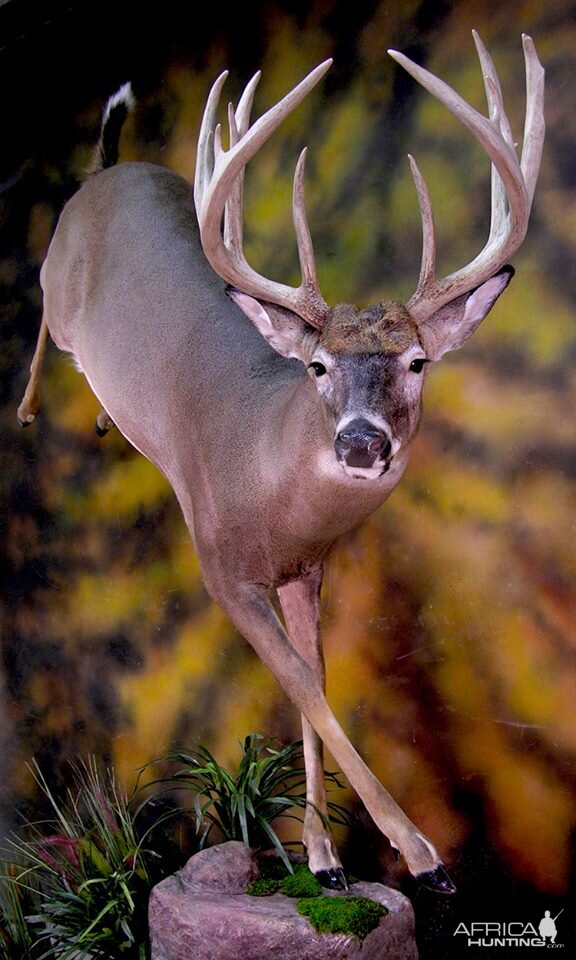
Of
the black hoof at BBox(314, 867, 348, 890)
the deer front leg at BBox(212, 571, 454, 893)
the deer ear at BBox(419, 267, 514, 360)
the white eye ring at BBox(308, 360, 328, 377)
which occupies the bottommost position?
the black hoof at BBox(314, 867, 348, 890)

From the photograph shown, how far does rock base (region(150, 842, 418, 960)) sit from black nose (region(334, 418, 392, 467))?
Result: 3.89 feet

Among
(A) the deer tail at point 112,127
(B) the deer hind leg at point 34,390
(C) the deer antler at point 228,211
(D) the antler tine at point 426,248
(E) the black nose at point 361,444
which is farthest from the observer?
(B) the deer hind leg at point 34,390

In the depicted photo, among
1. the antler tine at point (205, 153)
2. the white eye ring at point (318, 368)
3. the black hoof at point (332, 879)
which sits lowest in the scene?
the black hoof at point (332, 879)

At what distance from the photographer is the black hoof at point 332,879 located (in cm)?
284

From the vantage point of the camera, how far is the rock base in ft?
8.52

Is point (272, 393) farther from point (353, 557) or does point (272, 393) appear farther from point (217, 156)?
point (353, 557)

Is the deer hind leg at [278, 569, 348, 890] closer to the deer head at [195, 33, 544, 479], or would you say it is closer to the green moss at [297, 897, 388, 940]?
the green moss at [297, 897, 388, 940]

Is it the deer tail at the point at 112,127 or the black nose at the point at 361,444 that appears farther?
the deer tail at the point at 112,127

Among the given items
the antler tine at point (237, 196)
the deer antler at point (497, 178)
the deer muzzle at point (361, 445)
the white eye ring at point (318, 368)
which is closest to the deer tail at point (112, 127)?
the antler tine at point (237, 196)

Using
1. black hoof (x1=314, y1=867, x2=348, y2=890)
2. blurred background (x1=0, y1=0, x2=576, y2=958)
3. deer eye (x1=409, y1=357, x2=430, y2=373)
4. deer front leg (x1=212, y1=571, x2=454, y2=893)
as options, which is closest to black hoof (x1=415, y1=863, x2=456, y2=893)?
deer front leg (x1=212, y1=571, x2=454, y2=893)

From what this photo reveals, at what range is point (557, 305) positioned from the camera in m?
3.50

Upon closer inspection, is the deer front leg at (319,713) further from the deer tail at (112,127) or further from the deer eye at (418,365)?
the deer tail at (112,127)

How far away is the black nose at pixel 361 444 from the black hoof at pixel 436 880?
104 cm

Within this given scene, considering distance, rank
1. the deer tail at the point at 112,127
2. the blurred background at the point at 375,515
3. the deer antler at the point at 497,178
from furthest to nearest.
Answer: the deer tail at the point at 112,127
the blurred background at the point at 375,515
the deer antler at the point at 497,178
